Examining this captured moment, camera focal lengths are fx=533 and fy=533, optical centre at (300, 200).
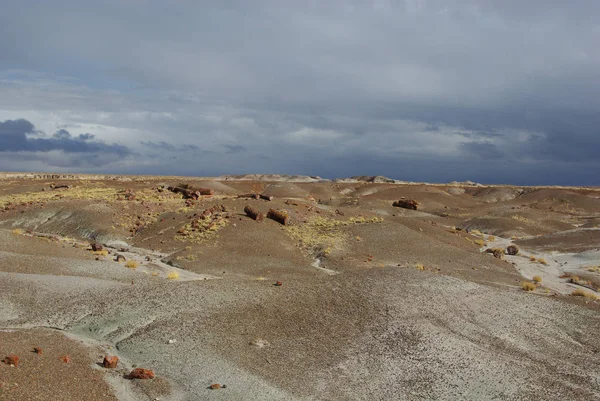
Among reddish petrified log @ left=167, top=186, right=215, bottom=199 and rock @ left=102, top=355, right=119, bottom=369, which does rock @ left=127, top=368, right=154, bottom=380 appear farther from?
reddish petrified log @ left=167, top=186, right=215, bottom=199

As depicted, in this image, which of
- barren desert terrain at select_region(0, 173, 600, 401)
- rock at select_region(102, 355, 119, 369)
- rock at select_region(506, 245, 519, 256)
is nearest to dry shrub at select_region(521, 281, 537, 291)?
barren desert terrain at select_region(0, 173, 600, 401)

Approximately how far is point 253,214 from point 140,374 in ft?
87.9

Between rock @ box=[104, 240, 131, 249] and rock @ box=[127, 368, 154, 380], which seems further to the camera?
rock @ box=[104, 240, 131, 249]

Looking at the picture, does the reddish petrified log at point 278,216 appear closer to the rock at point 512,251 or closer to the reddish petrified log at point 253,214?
the reddish petrified log at point 253,214

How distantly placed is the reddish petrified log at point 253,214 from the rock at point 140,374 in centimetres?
2604

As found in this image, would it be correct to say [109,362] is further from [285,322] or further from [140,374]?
[285,322]

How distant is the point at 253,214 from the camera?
41.2 m

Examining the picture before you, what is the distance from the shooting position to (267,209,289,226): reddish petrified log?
41750 mm

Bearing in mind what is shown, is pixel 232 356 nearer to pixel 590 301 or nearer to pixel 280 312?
pixel 280 312

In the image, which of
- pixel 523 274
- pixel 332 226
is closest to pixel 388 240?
pixel 332 226

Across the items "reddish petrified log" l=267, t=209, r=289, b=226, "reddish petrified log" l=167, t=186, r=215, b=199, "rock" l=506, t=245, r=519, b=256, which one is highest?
"reddish petrified log" l=167, t=186, r=215, b=199

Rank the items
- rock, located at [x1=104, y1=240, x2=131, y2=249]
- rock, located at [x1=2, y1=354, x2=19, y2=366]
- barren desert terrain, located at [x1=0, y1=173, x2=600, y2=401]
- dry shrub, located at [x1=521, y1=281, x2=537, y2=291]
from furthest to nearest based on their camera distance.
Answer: rock, located at [x1=104, y1=240, x2=131, y2=249]
dry shrub, located at [x1=521, y1=281, x2=537, y2=291]
barren desert terrain, located at [x1=0, y1=173, x2=600, y2=401]
rock, located at [x1=2, y1=354, x2=19, y2=366]

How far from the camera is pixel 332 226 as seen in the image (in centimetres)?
4331

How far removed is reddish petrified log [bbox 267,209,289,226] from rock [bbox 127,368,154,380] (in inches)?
1066
